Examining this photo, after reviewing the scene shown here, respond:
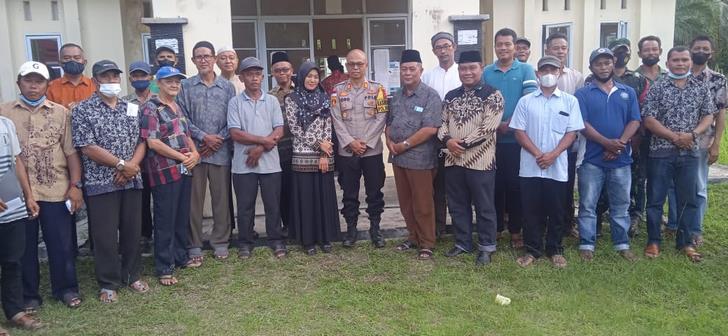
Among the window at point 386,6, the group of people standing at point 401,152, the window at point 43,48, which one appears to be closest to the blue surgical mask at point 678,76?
the group of people standing at point 401,152

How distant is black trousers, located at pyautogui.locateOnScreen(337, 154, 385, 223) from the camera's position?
5.62m

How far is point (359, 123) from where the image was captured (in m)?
5.52

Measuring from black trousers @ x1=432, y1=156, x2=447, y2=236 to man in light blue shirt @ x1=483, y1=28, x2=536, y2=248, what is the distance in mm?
518

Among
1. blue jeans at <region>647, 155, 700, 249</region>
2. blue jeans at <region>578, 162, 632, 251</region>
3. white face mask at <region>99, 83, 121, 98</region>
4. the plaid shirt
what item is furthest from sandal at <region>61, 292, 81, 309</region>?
blue jeans at <region>647, 155, 700, 249</region>

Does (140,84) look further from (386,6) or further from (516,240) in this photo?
(386,6)

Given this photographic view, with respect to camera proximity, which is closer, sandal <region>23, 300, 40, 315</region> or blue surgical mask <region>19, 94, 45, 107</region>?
blue surgical mask <region>19, 94, 45, 107</region>

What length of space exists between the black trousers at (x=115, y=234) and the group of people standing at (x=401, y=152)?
1 cm

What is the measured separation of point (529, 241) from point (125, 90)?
6.54m

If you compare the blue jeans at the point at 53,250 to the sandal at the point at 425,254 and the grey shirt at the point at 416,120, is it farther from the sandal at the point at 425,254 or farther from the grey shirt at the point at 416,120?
the sandal at the point at 425,254

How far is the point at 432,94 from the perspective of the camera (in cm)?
539

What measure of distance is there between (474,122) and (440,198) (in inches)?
43.0

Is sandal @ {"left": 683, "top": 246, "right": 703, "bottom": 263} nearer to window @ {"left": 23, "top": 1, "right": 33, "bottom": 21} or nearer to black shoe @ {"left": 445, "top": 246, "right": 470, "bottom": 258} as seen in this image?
black shoe @ {"left": 445, "top": 246, "right": 470, "bottom": 258}

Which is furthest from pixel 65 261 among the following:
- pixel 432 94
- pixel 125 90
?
pixel 125 90

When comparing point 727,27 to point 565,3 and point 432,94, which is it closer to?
point 565,3
